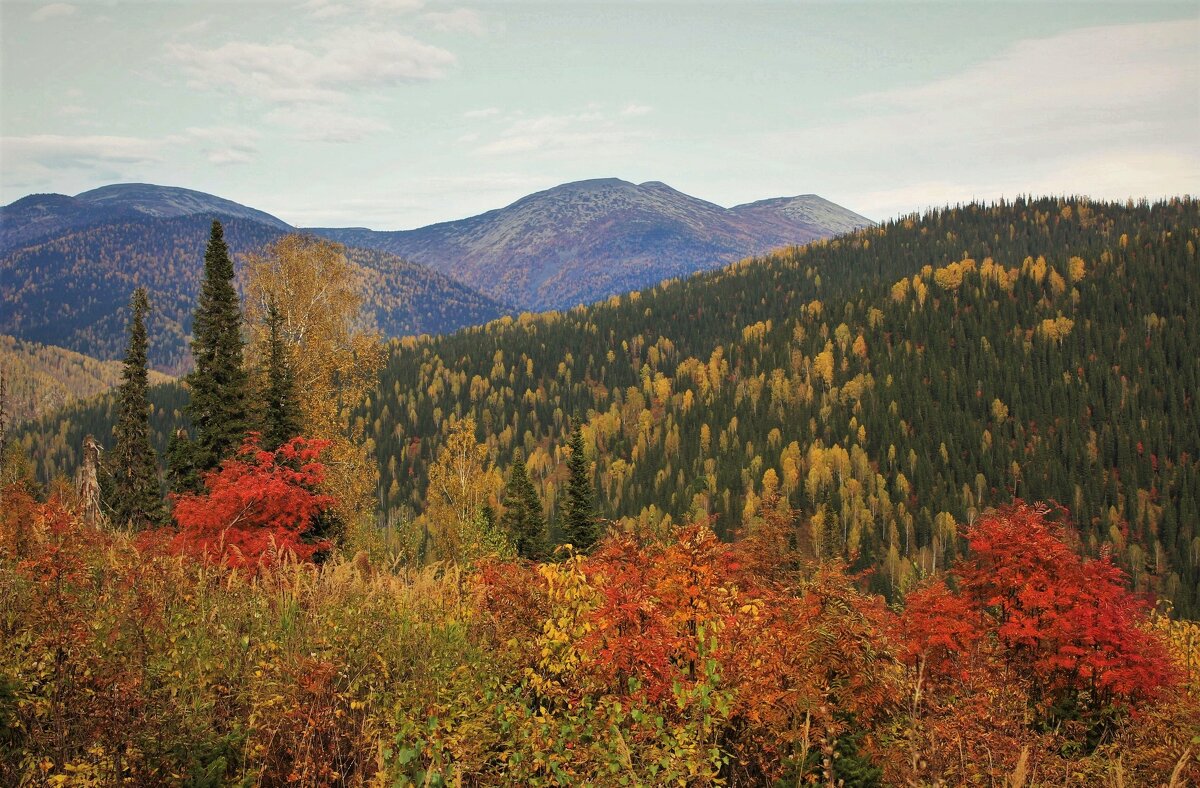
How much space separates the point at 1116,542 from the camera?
152 metres

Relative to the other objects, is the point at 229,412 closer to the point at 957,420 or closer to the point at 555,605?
the point at 555,605

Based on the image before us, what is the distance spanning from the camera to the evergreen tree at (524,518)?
192 feet

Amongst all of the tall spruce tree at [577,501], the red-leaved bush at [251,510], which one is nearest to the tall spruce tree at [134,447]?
the red-leaved bush at [251,510]

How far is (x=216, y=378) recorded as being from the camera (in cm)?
3406

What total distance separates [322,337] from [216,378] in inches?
225

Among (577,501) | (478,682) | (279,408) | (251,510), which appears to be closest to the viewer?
(478,682)

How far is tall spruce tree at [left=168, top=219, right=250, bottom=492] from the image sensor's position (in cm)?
3338

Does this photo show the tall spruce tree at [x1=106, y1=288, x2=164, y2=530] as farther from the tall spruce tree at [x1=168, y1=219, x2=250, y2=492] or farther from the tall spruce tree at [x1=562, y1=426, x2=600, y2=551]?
the tall spruce tree at [x1=562, y1=426, x2=600, y2=551]

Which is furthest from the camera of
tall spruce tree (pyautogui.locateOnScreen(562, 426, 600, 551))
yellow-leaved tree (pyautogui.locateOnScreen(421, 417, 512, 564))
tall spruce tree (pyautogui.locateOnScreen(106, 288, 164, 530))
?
yellow-leaved tree (pyautogui.locateOnScreen(421, 417, 512, 564))

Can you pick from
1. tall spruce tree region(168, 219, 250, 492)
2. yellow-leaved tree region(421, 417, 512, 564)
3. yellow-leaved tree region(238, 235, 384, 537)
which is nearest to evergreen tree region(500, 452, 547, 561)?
yellow-leaved tree region(421, 417, 512, 564)

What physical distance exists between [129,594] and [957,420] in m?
214

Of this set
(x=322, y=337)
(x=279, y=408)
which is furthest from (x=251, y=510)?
(x=322, y=337)

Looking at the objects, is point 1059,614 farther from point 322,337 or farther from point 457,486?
point 457,486

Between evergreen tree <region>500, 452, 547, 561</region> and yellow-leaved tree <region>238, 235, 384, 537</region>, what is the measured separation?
20.5 meters
